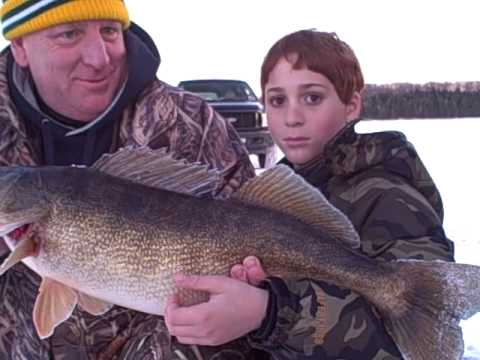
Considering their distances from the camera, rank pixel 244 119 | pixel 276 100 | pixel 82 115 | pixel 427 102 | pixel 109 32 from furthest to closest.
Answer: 1. pixel 427 102
2. pixel 244 119
3. pixel 82 115
4. pixel 109 32
5. pixel 276 100

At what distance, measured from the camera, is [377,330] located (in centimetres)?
251

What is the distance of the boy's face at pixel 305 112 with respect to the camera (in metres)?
3.07

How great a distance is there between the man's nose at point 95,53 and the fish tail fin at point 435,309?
1.54m

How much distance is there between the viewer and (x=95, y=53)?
3.21 meters

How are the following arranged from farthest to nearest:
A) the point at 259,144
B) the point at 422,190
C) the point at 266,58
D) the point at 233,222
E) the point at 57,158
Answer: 1. the point at 259,144
2. the point at 57,158
3. the point at 266,58
4. the point at 422,190
5. the point at 233,222

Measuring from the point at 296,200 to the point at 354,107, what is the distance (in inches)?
29.7

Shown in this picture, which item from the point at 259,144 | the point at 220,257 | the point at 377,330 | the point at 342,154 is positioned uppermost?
the point at 342,154

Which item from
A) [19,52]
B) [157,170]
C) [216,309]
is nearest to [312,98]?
[157,170]

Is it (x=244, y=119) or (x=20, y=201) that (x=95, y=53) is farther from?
(x=244, y=119)

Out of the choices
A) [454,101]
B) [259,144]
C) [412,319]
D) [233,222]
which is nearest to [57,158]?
[233,222]

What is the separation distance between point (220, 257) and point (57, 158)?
3.94 feet

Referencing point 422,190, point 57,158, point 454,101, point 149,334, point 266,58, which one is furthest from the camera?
point 454,101

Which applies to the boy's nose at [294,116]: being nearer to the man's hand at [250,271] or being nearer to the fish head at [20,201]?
the man's hand at [250,271]

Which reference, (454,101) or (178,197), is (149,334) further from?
(454,101)
